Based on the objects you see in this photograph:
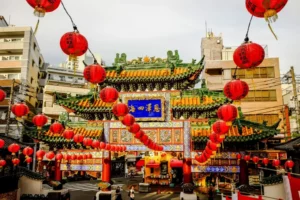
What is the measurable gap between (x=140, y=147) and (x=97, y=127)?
122 inches

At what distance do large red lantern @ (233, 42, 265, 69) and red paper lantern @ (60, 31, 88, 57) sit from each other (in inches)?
148

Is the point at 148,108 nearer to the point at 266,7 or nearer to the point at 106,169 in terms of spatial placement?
A: the point at 106,169

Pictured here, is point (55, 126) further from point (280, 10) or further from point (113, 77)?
point (280, 10)

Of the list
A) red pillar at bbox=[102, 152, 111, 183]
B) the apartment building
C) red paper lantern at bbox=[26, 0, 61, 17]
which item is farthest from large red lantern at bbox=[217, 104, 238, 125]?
the apartment building

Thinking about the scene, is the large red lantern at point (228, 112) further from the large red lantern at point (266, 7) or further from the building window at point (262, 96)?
the building window at point (262, 96)

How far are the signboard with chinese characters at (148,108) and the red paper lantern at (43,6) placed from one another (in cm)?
1147

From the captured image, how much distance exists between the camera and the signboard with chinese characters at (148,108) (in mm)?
16156

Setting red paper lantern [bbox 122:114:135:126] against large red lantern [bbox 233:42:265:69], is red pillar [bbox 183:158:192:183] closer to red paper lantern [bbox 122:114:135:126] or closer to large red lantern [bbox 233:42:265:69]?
red paper lantern [bbox 122:114:135:126]

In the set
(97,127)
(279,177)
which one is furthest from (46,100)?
(279,177)

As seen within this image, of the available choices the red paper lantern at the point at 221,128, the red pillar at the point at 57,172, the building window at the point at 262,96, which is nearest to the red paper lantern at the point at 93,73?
the red paper lantern at the point at 221,128

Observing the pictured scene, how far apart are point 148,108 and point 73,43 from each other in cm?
1050

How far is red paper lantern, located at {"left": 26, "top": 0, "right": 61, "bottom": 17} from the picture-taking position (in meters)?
5.00

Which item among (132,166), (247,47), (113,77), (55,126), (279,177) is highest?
(113,77)

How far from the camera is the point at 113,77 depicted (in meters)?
17.0
